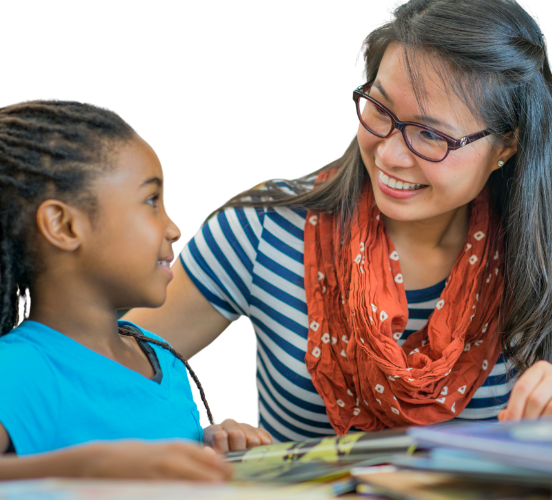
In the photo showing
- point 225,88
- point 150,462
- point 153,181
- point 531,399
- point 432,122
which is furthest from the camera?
point 225,88

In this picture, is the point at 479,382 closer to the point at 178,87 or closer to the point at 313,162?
the point at 313,162

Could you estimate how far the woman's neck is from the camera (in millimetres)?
1349

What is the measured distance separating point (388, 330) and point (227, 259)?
0.40 m

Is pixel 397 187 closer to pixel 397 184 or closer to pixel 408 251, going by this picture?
pixel 397 184

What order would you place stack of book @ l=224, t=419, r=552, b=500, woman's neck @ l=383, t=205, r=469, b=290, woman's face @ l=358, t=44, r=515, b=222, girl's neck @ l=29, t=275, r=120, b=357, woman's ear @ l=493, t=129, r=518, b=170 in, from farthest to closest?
woman's neck @ l=383, t=205, r=469, b=290 < woman's ear @ l=493, t=129, r=518, b=170 < woman's face @ l=358, t=44, r=515, b=222 < girl's neck @ l=29, t=275, r=120, b=357 < stack of book @ l=224, t=419, r=552, b=500

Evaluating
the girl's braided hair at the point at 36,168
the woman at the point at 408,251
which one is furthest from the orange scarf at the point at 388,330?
the girl's braided hair at the point at 36,168

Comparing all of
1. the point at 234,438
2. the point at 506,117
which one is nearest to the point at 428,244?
the point at 506,117

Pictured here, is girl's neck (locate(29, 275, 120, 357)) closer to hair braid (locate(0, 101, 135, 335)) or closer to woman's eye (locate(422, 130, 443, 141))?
hair braid (locate(0, 101, 135, 335))

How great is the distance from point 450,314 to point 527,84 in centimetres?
50

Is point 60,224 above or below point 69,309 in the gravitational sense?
above

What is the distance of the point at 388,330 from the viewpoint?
125cm

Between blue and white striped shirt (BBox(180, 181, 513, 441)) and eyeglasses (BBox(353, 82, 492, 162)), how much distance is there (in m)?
0.32

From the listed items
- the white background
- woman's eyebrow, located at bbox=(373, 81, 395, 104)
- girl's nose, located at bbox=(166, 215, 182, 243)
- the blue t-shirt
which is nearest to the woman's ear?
woman's eyebrow, located at bbox=(373, 81, 395, 104)

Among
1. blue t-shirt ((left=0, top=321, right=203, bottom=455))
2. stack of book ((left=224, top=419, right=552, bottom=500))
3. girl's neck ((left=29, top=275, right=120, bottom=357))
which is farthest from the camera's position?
girl's neck ((left=29, top=275, right=120, bottom=357))
